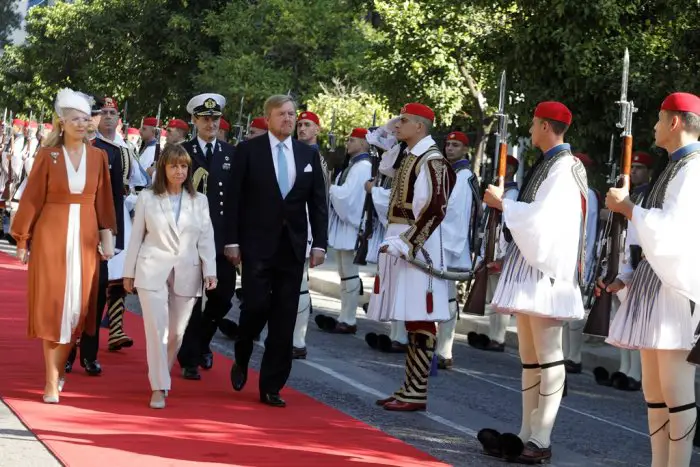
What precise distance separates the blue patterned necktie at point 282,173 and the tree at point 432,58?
13689 mm

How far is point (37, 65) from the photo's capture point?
44.9 metres

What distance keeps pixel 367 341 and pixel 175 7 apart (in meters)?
24.6

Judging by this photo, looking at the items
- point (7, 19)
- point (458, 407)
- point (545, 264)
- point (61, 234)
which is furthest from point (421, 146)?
point (7, 19)

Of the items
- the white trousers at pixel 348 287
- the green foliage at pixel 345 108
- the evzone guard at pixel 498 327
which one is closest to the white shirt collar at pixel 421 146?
the evzone guard at pixel 498 327

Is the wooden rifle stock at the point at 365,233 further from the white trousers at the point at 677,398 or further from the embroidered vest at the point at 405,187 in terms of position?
the white trousers at the point at 677,398

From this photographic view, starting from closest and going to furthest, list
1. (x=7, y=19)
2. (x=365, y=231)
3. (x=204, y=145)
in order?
(x=204, y=145) < (x=365, y=231) < (x=7, y=19)

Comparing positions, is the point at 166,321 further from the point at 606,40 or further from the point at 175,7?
the point at 175,7

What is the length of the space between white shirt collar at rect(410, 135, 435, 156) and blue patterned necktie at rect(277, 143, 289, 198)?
0.86 meters

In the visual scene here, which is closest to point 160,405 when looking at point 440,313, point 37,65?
point 440,313

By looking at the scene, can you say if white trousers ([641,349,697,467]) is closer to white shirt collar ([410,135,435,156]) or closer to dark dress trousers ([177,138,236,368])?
white shirt collar ([410,135,435,156])

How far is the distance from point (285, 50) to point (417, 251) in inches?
900

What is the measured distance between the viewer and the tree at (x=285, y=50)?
3041 centimetres

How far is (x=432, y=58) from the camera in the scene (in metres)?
24.8

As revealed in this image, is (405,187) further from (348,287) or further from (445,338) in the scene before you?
(348,287)
